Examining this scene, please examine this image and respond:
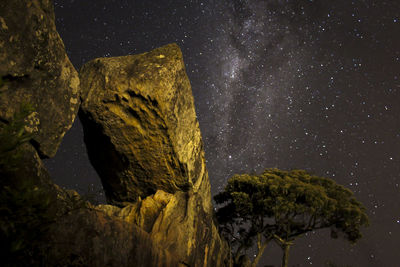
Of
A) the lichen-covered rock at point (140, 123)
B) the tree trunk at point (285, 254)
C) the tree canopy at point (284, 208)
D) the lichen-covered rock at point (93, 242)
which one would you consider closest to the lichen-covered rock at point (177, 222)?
the lichen-covered rock at point (140, 123)

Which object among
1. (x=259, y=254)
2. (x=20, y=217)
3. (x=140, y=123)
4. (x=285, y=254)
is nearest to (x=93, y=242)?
(x=20, y=217)

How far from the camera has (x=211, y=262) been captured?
10.5m

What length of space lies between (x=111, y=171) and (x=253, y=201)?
29.8ft

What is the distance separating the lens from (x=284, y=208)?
14602mm

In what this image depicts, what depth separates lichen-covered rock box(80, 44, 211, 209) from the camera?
9.09 m

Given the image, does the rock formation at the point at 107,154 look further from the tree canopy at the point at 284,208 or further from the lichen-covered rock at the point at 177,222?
the tree canopy at the point at 284,208

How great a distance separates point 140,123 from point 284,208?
969 centimetres

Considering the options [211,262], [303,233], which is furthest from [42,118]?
[303,233]

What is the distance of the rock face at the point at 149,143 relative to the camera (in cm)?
884

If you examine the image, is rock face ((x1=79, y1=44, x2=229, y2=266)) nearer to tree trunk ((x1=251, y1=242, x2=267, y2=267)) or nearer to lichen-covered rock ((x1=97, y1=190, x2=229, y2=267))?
lichen-covered rock ((x1=97, y1=190, x2=229, y2=267))

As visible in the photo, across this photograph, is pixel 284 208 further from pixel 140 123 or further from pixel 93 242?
pixel 93 242

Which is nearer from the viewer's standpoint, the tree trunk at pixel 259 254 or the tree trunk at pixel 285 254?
the tree trunk at pixel 259 254

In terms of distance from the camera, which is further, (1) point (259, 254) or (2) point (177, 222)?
(1) point (259, 254)

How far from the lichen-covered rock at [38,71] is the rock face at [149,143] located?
150cm
